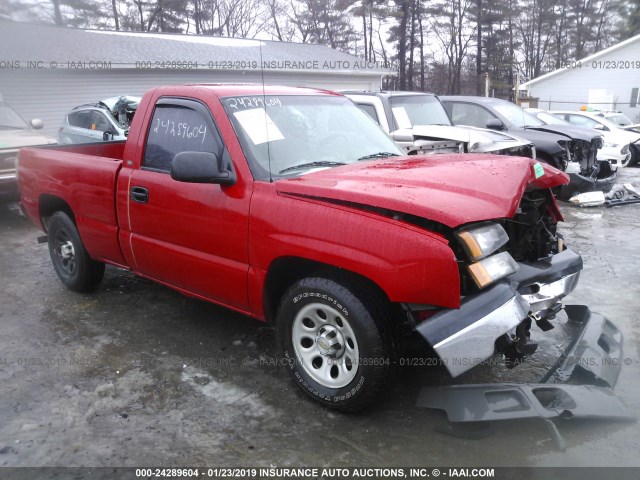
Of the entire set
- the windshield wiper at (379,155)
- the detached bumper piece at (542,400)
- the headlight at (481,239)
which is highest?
the windshield wiper at (379,155)

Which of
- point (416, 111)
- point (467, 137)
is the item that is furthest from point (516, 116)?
point (467, 137)

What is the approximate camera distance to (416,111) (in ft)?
29.3

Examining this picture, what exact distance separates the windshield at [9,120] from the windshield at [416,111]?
6609mm

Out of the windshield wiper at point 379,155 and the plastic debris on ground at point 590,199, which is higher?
the windshield wiper at point 379,155

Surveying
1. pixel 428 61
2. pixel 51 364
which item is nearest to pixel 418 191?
pixel 51 364

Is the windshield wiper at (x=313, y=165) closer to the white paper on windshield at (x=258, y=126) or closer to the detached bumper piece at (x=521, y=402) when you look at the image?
the white paper on windshield at (x=258, y=126)

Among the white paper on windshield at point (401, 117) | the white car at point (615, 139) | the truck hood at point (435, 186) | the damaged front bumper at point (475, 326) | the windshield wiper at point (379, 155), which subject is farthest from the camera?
the white car at point (615, 139)

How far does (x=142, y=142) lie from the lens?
4.12 m

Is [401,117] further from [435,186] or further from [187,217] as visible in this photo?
[435,186]

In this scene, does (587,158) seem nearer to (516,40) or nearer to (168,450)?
(168,450)

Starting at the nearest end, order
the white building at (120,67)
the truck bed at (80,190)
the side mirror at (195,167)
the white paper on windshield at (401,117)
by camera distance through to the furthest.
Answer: the side mirror at (195,167) < the truck bed at (80,190) < the white paper on windshield at (401,117) < the white building at (120,67)

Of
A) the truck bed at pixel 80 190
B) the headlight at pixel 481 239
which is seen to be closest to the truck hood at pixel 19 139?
the truck bed at pixel 80 190

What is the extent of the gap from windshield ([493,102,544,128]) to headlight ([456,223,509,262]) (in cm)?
793

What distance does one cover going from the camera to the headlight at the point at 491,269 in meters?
2.76
